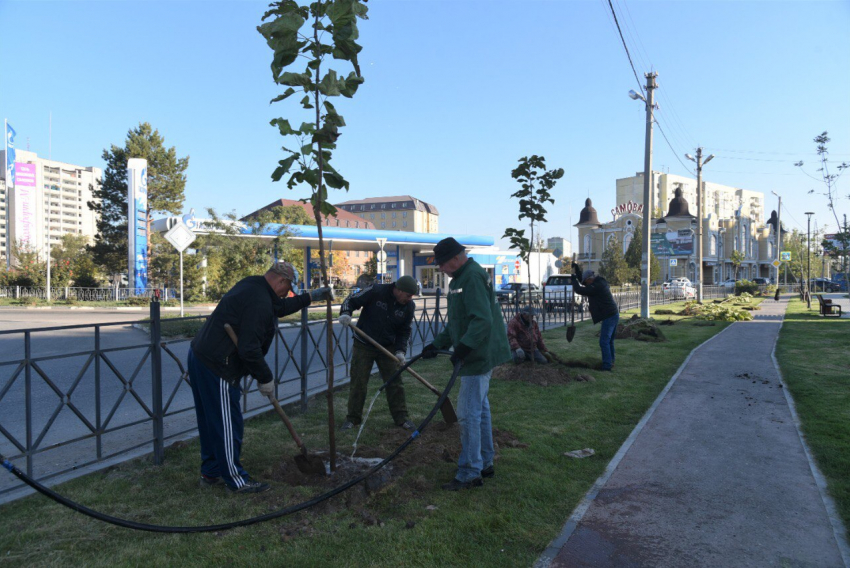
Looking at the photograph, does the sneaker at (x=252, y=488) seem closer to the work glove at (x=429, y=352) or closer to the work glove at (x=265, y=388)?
the work glove at (x=265, y=388)

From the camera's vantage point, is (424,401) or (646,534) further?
(424,401)

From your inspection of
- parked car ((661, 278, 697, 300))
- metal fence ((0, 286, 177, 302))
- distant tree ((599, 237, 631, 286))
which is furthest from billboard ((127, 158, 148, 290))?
distant tree ((599, 237, 631, 286))

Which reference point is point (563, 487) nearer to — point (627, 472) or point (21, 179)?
point (627, 472)

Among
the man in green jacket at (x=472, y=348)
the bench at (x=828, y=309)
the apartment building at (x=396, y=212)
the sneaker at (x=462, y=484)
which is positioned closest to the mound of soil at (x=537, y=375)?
the man in green jacket at (x=472, y=348)

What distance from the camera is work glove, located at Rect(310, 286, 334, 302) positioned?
161 inches

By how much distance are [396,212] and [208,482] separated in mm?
136626

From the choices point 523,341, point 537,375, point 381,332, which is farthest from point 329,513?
point 523,341

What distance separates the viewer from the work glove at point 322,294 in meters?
4.10

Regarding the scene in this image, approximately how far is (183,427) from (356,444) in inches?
78.5

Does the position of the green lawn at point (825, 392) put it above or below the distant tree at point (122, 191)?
below

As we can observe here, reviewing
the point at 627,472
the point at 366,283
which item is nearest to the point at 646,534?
the point at 627,472

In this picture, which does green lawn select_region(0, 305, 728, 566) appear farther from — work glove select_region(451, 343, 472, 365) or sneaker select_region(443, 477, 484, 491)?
work glove select_region(451, 343, 472, 365)

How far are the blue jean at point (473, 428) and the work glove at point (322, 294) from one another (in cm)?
122

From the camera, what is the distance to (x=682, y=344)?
12.7 m
